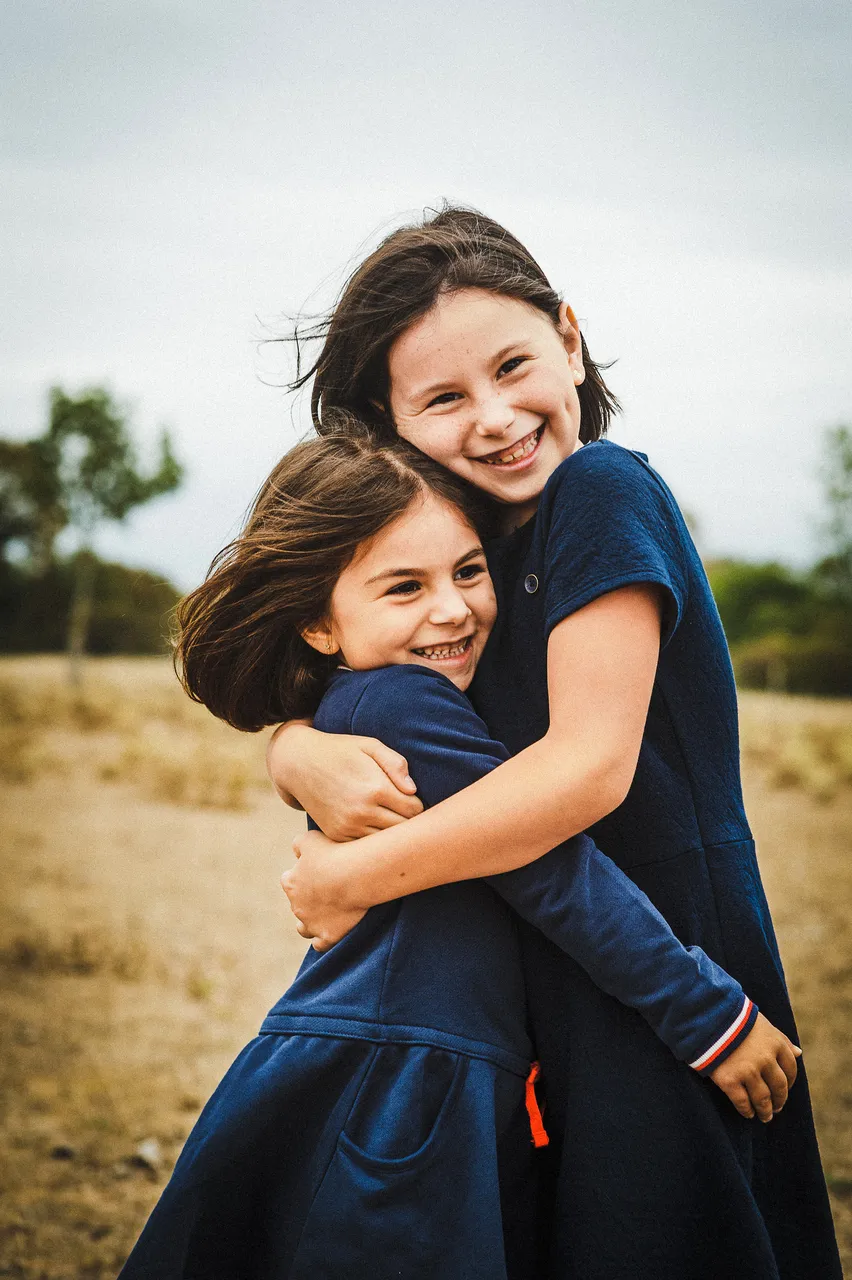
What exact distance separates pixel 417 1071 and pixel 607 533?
75 centimetres

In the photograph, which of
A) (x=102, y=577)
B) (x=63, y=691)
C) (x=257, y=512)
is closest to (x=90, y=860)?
(x=257, y=512)

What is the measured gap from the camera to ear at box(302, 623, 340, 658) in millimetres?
1827

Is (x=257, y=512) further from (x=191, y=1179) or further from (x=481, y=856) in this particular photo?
(x=191, y=1179)

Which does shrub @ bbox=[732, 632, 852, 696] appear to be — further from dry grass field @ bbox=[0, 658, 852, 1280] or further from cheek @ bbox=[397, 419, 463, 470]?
cheek @ bbox=[397, 419, 463, 470]

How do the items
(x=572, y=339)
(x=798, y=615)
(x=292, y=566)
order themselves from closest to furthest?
1. (x=292, y=566)
2. (x=572, y=339)
3. (x=798, y=615)

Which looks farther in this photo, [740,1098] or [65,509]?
[65,509]

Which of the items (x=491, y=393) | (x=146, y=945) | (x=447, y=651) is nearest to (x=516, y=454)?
(x=491, y=393)

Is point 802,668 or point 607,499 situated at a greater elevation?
point 607,499

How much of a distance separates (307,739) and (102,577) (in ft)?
74.9

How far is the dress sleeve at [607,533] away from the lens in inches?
58.3

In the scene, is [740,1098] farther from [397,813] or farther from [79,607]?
[79,607]

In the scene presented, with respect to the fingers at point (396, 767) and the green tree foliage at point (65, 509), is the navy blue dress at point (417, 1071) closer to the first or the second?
the fingers at point (396, 767)

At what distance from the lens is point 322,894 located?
1621mm

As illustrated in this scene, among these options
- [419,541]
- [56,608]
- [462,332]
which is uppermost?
[462,332]
